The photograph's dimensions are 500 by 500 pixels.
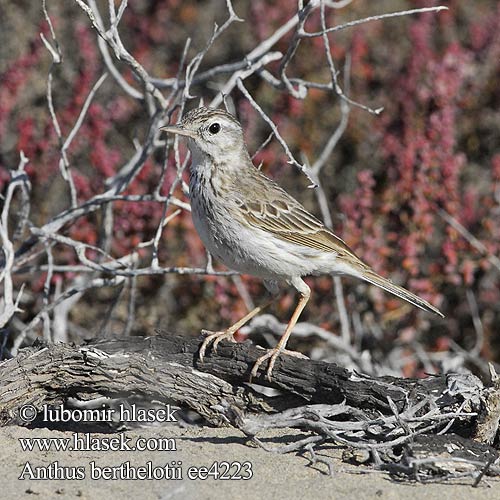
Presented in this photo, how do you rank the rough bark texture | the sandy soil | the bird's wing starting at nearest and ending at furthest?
the sandy soil, the rough bark texture, the bird's wing

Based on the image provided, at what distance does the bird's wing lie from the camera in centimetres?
695

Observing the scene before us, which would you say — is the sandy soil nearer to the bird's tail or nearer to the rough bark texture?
the rough bark texture

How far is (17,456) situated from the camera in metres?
5.77

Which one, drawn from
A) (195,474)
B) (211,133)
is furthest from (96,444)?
(211,133)

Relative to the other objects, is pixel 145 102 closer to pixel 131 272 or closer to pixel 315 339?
pixel 131 272

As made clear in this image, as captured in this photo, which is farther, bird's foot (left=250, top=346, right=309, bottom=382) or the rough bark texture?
bird's foot (left=250, top=346, right=309, bottom=382)

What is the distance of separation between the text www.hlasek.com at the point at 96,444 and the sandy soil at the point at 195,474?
0.02 metres

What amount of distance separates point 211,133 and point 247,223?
2.41 feet

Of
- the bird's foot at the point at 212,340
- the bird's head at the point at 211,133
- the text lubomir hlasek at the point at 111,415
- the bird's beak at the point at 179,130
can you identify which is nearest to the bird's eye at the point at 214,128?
the bird's head at the point at 211,133

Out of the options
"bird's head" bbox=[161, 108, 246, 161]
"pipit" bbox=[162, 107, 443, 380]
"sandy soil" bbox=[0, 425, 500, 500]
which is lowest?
"sandy soil" bbox=[0, 425, 500, 500]

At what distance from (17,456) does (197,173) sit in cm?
235

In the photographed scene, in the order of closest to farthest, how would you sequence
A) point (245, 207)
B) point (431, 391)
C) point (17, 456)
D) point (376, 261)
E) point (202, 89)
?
1. point (17, 456)
2. point (431, 391)
3. point (245, 207)
4. point (376, 261)
5. point (202, 89)

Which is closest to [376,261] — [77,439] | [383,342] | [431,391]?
[383,342]

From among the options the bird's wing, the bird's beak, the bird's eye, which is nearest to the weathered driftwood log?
the bird's wing
